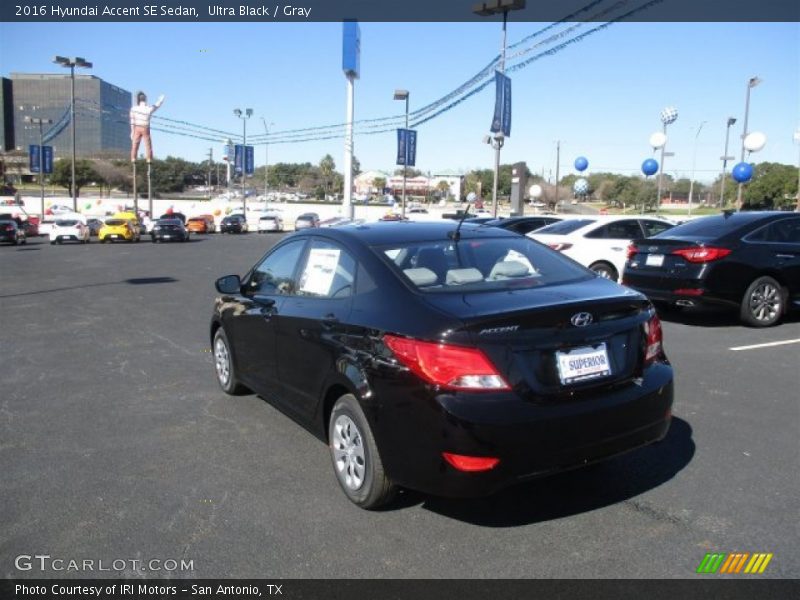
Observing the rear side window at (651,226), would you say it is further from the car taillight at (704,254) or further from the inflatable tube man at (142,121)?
the inflatable tube man at (142,121)

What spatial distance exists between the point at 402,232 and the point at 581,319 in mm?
1514

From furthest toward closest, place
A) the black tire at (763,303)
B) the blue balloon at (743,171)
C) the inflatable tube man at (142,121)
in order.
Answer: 1. the inflatable tube man at (142,121)
2. the blue balloon at (743,171)
3. the black tire at (763,303)

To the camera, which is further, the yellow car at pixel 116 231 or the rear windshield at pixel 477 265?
the yellow car at pixel 116 231

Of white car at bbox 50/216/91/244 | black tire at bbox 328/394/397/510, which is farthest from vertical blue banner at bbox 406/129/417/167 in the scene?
black tire at bbox 328/394/397/510

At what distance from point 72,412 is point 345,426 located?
2.95m

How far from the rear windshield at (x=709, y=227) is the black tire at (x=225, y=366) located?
21.3 feet

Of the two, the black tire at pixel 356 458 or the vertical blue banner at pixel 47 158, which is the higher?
the vertical blue banner at pixel 47 158

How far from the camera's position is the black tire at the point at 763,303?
8.77 m

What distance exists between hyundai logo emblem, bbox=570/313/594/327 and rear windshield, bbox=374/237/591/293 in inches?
18.9

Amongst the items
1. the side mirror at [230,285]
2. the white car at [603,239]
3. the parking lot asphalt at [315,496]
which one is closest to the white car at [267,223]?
the white car at [603,239]

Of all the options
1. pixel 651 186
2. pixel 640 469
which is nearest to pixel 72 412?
pixel 640 469

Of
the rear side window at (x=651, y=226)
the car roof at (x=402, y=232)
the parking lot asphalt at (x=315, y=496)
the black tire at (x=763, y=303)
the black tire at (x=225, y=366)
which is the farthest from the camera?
the rear side window at (x=651, y=226)

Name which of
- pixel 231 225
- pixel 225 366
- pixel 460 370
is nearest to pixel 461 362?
pixel 460 370

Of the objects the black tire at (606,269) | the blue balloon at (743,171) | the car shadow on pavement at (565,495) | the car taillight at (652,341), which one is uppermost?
the blue balloon at (743,171)
